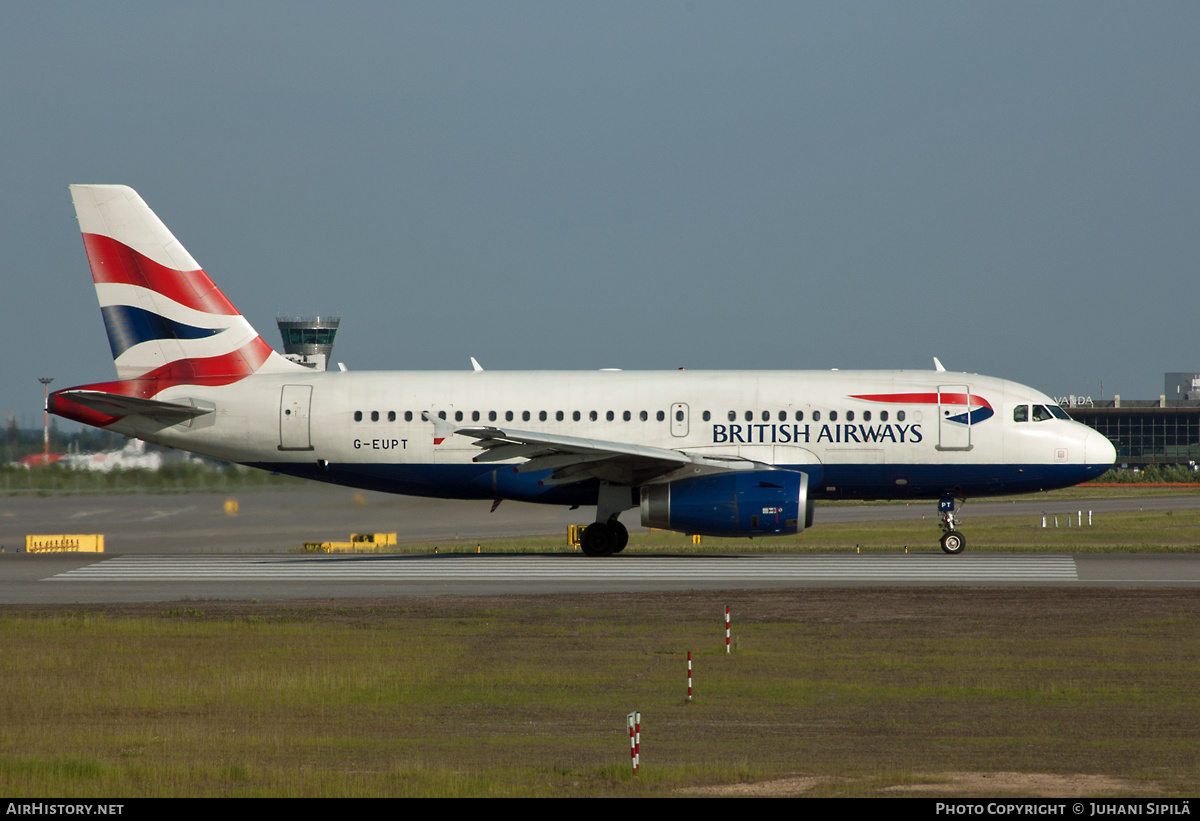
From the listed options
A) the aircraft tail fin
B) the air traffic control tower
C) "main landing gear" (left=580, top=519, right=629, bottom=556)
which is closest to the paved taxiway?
"main landing gear" (left=580, top=519, right=629, bottom=556)

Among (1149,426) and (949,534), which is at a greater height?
(1149,426)

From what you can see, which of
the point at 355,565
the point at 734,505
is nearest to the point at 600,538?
the point at 734,505

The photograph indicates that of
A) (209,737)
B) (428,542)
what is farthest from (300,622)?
(428,542)

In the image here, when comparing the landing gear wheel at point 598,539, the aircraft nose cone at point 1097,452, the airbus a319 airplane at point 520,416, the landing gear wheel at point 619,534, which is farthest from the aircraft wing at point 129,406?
the aircraft nose cone at point 1097,452

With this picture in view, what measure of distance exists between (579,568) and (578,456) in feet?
8.49

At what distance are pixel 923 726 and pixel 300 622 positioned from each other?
11.4 metres

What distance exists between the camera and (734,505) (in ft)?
95.2

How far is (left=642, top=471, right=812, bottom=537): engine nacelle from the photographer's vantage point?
28906 mm

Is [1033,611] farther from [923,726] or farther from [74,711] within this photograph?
[74,711]

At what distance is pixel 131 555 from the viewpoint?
33750 millimetres

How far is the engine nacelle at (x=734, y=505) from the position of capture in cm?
2891

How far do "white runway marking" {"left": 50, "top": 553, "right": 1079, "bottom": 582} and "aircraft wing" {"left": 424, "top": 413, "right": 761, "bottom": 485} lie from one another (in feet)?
7.02

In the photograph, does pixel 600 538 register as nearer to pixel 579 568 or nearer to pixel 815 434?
pixel 579 568

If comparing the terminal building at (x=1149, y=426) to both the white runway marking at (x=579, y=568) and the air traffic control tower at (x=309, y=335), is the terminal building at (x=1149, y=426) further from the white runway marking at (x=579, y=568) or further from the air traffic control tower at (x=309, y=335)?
the white runway marking at (x=579, y=568)
